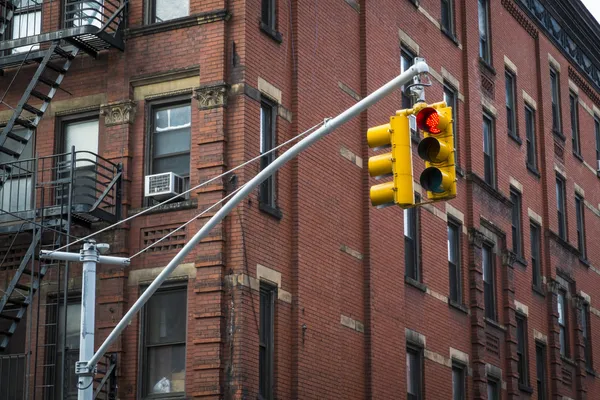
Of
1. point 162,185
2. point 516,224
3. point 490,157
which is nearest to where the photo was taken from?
point 162,185

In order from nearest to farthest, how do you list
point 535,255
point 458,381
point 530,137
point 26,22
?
point 26,22 → point 458,381 → point 535,255 → point 530,137

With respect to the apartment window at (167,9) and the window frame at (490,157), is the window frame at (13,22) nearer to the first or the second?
the apartment window at (167,9)

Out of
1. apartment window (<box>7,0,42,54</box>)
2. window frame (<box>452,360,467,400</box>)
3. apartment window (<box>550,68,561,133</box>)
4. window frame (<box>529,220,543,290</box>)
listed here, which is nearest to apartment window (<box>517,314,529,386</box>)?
window frame (<box>529,220,543,290</box>)

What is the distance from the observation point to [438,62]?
1289 inches

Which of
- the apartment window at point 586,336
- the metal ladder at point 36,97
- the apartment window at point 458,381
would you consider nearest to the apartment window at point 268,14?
the metal ladder at point 36,97

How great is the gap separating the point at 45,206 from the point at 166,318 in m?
3.42

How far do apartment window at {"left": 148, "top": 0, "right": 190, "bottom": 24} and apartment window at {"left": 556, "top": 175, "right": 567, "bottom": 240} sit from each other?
713 inches

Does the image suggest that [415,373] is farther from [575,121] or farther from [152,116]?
[575,121]

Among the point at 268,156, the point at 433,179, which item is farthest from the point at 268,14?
the point at 433,179

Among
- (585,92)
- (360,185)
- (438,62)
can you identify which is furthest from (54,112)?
(585,92)

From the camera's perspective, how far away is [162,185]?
928 inches

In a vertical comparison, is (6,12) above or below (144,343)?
above

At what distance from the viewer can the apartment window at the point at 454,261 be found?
32.2 meters

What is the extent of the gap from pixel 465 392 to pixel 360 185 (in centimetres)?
696
